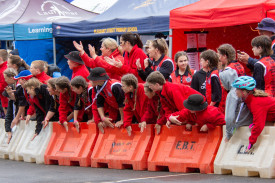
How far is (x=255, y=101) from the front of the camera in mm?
8305

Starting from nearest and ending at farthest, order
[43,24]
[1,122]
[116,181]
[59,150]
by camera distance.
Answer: [116,181]
[59,150]
[1,122]
[43,24]

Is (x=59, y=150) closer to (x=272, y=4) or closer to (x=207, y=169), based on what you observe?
(x=207, y=169)

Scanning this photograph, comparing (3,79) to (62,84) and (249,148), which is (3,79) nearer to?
(62,84)

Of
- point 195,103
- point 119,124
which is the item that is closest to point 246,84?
point 195,103

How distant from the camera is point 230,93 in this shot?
8734 mm

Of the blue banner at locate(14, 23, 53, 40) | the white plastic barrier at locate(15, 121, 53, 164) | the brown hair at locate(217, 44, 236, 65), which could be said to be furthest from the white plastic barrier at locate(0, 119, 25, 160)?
the blue banner at locate(14, 23, 53, 40)

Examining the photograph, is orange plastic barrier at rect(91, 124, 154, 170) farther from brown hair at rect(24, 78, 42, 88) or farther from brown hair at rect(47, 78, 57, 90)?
brown hair at rect(24, 78, 42, 88)

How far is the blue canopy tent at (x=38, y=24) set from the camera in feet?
62.4

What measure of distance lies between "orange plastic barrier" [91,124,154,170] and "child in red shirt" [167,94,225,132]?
95cm

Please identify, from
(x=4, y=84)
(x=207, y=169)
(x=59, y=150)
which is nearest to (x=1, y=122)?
(x=4, y=84)

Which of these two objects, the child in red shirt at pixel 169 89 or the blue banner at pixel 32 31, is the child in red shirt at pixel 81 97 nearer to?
the child in red shirt at pixel 169 89


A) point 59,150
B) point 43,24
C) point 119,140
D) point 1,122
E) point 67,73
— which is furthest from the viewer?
point 67,73

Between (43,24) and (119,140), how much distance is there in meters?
9.04

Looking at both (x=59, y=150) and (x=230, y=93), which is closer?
(x=230, y=93)
